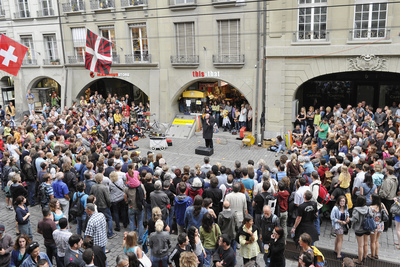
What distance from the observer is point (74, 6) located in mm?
24438

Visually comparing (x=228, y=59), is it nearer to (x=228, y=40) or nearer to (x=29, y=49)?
(x=228, y=40)

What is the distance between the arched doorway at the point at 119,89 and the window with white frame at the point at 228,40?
364 inches

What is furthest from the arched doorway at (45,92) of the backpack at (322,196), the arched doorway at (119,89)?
the backpack at (322,196)

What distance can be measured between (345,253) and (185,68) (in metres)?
15.4

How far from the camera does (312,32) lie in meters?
17.5

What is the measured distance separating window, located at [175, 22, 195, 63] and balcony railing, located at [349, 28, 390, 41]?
29.7 ft

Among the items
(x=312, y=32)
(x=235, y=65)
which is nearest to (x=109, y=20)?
(x=235, y=65)

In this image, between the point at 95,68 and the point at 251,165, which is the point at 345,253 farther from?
the point at 95,68

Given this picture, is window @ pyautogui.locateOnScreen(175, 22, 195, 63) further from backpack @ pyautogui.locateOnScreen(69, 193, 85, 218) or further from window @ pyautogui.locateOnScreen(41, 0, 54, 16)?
backpack @ pyautogui.locateOnScreen(69, 193, 85, 218)

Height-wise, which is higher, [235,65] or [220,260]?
[235,65]

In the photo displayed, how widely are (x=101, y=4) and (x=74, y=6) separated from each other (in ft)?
8.43

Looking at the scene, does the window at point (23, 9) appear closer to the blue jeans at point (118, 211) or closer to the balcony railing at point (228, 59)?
the balcony railing at point (228, 59)

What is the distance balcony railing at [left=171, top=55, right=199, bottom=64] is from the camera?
2094 centimetres

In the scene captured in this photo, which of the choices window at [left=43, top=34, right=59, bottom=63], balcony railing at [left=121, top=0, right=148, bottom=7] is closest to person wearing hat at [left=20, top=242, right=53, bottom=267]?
balcony railing at [left=121, top=0, right=148, bottom=7]
